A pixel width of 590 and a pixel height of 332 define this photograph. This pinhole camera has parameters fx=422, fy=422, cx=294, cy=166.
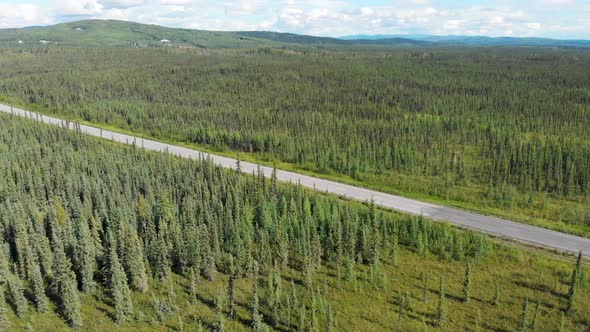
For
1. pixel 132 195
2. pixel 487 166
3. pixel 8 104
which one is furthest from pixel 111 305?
pixel 8 104

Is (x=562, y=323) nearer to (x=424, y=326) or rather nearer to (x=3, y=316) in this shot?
(x=424, y=326)

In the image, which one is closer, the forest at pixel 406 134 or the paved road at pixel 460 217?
the paved road at pixel 460 217

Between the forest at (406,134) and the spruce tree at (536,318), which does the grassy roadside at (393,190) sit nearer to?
the forest at (406,134)

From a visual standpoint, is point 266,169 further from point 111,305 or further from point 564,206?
point 564,206

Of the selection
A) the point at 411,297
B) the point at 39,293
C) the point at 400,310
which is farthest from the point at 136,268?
the point at 411,297

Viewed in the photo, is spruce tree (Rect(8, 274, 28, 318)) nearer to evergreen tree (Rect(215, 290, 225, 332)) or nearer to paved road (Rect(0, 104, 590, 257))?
evergreen tree (Rect(215, 290, 225, 332))

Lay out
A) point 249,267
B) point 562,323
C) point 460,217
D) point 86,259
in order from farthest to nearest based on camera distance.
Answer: point 460,217 → point 249,267 → point 86,259 → point 562,323

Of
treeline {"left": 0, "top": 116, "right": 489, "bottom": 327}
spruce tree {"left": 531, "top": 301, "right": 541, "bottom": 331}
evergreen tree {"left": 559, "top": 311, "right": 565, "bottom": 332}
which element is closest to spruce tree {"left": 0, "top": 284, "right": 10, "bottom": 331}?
treeline {"left": 0, "top": 116, "right": 489, "bottom": 327}

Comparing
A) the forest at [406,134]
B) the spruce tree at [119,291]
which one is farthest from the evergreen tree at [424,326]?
the forest at [406,134]
